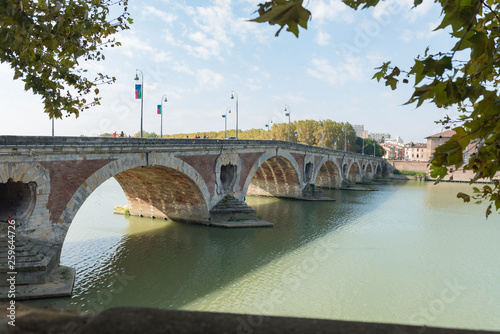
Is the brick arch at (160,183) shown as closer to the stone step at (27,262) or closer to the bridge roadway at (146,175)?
the bridge roadway at (146,175)

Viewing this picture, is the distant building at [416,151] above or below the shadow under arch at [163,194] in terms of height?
above

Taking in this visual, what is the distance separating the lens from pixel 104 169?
15.3 m

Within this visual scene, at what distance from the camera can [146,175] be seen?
21.0 meters

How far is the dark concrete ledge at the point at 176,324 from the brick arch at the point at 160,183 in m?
14.5

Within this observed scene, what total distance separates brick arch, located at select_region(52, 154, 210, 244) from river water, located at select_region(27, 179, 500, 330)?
3.51ft

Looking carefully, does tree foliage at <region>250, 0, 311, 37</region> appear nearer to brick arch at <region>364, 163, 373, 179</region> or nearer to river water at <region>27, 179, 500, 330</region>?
river water at <region>27, 179, 500, 330</region>

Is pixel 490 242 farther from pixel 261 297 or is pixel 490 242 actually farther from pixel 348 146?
pixel 348 146

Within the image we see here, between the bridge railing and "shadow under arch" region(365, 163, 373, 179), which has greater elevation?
the bridge railing

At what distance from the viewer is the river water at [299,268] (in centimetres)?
1145

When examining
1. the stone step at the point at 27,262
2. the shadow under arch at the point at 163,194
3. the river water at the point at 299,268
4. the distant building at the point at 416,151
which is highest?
the distant building at the point at 416,151

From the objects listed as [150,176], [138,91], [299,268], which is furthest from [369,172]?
[299,268]

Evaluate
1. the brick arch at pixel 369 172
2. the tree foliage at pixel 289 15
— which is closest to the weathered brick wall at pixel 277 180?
the tree foliage at pixel 289 15

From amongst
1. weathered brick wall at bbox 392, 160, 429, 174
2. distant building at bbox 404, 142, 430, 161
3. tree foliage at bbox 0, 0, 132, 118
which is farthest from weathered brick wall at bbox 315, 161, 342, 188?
distant building at bbox 404, 142, 430, 161

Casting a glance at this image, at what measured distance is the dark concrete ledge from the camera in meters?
1.52
